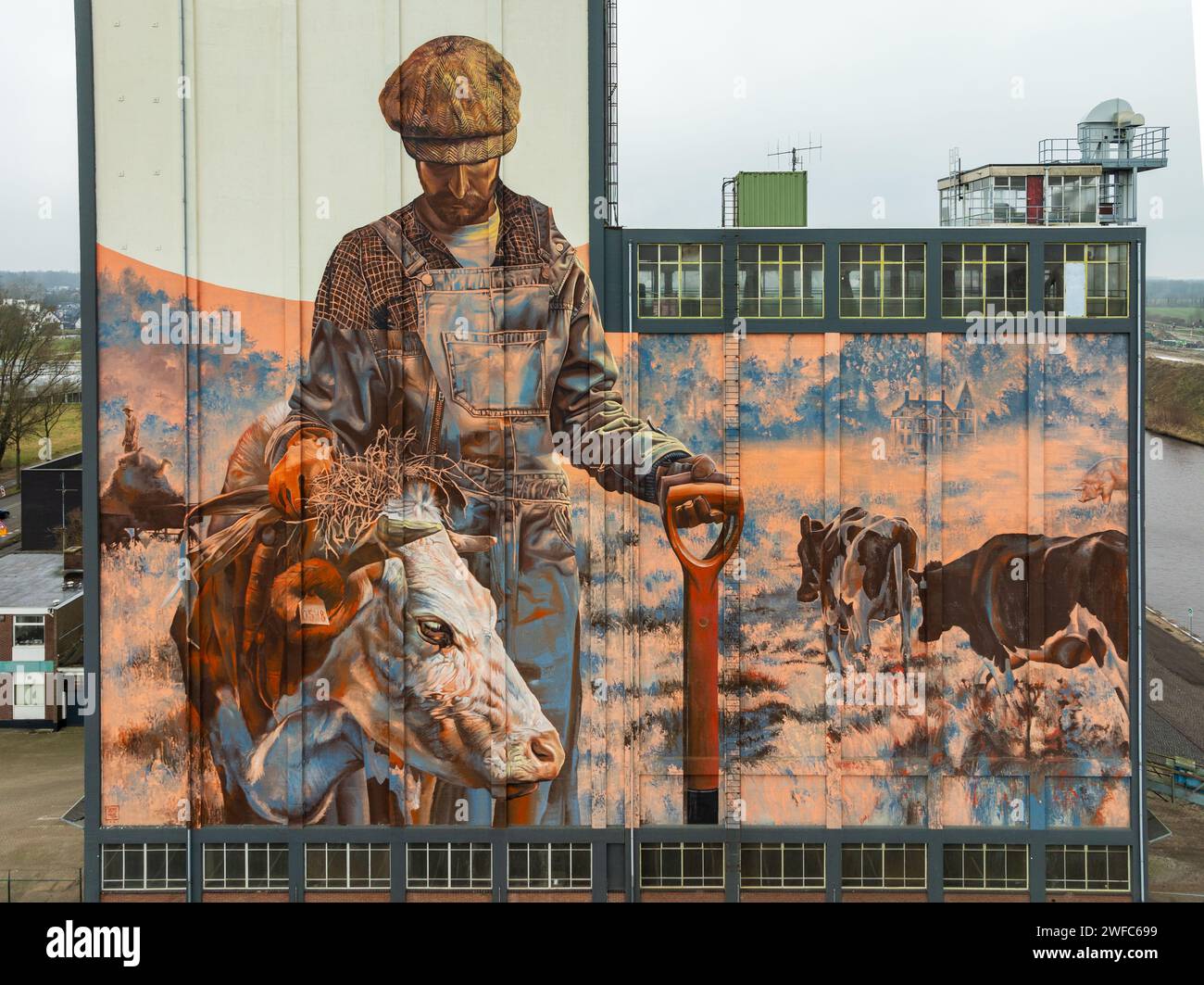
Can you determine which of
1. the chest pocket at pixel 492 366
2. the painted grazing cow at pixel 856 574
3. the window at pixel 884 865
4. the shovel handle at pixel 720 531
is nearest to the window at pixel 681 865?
the window at pixel 884 865

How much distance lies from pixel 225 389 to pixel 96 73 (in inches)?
320

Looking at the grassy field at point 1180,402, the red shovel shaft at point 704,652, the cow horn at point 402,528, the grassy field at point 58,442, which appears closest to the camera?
the cow horn at point 402,528

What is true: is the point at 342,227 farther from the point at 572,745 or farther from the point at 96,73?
the point at 572,745

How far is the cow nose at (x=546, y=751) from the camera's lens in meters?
26.6

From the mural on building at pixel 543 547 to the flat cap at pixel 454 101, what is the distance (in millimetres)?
78

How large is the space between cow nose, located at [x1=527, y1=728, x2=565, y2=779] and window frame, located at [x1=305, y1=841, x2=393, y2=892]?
425 cm

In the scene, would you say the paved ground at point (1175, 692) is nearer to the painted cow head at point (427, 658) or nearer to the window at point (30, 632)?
the painted cow head at point (427, 658)

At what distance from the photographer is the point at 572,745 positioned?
87.4ft

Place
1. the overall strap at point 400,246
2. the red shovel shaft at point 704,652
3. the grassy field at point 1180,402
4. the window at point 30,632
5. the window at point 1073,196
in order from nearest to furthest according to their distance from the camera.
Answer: the overall strap at point 400,246, the red shovel shaft at point 704,652, the window at point 1073,196, the window at point 30,632, the grassy field at point 1180,402

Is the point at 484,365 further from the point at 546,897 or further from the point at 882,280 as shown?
the point at 546,897

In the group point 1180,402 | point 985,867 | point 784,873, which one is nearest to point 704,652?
point 784,873

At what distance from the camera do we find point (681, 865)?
2675 centimetres

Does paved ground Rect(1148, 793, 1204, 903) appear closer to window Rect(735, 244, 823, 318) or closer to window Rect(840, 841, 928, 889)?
window Rect(840, 841, 928, 889)

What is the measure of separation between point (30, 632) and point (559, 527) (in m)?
25.9
